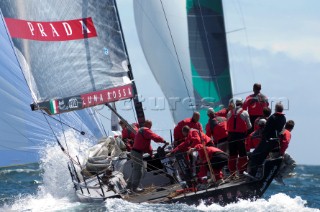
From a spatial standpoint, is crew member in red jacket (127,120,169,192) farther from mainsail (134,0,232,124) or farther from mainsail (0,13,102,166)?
mainsail (134,0,232,124)

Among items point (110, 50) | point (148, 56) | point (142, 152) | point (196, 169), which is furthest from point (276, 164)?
point (148, 56)

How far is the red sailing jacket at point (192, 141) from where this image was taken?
51.1 feet

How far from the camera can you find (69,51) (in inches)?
686

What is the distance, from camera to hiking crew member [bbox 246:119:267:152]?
15516mm

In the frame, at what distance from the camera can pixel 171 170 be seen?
17.0 meters

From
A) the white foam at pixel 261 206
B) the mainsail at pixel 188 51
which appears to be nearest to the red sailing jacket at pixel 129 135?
the white foam at pixel 261 206

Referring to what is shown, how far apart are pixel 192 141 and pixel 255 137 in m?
1.16

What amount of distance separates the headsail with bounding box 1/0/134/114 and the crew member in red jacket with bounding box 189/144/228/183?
249 cm

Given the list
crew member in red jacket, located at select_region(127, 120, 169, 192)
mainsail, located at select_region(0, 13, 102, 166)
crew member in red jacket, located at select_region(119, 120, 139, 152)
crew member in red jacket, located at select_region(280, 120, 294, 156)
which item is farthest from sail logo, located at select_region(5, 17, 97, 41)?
crew member in red jacket, located at select_region(280, 120, 294, 156)

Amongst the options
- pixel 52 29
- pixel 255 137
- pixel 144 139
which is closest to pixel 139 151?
pixel 144 139

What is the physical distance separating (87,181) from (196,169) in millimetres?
2911

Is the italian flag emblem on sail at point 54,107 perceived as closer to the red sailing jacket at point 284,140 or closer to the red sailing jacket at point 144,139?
the red sailing jacket at point 144,139

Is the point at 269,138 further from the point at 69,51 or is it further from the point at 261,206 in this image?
the point at 69,51

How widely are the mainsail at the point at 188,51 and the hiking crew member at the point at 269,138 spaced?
8.24 metres
